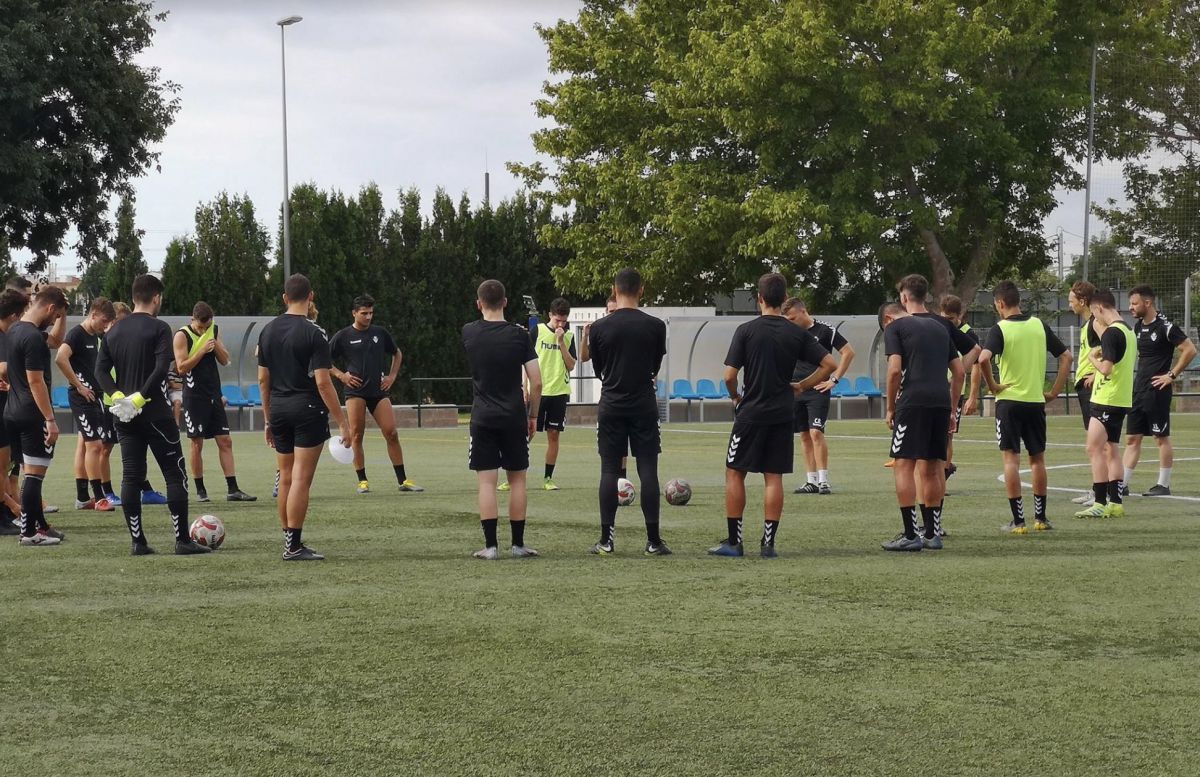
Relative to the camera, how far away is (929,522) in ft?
36.1

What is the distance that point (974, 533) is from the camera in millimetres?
11992

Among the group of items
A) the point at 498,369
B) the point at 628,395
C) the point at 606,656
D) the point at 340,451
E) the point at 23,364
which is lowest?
the point at 606,656

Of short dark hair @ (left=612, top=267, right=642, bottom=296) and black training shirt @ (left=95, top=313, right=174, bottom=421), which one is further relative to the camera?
black training shirt @ (left=95, top=313, right=174, bottom=421)

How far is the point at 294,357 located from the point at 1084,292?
22.7 feet

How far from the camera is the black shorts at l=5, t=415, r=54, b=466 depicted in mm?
11352

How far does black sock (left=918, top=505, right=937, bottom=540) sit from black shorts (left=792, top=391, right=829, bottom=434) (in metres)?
4.42

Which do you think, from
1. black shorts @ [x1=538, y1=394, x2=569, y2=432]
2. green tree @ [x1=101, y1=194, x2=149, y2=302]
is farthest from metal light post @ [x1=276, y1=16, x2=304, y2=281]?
black shorts @ [x1=538, y1=394, x2=569, y2=432]

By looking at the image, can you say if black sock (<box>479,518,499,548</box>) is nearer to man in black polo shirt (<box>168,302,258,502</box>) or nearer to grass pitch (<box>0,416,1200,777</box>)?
grass pitch (<box>0,416,1200,777</box>)

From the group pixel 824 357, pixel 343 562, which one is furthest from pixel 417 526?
pixel 824 357

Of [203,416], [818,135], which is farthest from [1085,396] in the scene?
[818,135]

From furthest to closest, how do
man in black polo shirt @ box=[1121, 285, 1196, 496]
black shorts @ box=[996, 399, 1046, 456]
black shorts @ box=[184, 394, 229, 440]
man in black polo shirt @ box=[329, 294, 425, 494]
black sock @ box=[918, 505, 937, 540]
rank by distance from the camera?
man in black polo shirt @ box=[329, 294, 425, 494] → black shorts @ box=[184, 394, 229, 440] → man in black polo shirt @ box=[1121, 285, 1196, 496] → black shorts @ box=[996, 399, 1046, 456] → black sock @ box=[918, 505, 937, 540]

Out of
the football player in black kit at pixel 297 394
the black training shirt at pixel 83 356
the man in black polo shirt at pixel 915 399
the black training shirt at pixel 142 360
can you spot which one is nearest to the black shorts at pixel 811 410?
the man in black polo shirt at pixel 915 399

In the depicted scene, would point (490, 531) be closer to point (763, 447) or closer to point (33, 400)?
point (763, 447)

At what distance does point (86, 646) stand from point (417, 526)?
5.40 m
